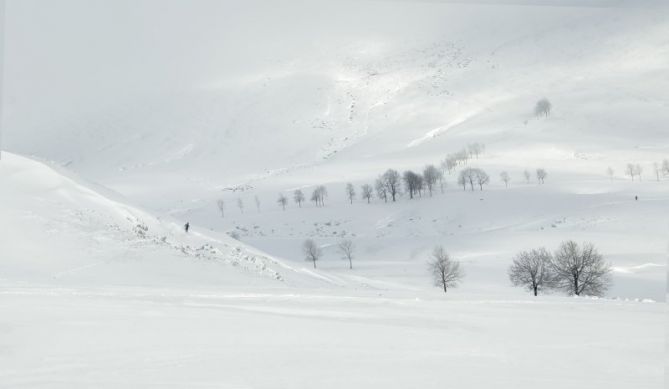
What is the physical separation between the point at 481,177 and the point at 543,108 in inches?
3268

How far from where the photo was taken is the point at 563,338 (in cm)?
938

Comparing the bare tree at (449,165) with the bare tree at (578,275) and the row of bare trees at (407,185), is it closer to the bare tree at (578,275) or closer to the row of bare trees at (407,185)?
the row of bare trees at (407,185)

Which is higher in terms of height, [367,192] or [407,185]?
[407,185]

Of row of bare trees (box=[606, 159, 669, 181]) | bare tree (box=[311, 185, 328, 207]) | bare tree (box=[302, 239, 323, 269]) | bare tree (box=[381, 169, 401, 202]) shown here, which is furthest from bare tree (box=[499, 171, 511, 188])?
bare tree (box=[302, 239, 323, 269])

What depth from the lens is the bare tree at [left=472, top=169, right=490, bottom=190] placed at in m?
117

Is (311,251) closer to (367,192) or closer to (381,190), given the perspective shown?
(367,192)

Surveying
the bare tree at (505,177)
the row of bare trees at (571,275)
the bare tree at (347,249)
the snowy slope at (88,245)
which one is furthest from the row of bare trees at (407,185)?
the snowy slope at (88,245)

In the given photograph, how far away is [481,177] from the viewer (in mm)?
118812

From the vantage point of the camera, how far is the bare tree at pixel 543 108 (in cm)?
18500

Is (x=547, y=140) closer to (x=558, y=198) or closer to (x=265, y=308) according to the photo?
(x=558, y=198)

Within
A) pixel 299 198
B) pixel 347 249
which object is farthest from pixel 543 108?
pixel 347 249

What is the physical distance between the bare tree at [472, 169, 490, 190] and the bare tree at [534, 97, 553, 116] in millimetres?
76458

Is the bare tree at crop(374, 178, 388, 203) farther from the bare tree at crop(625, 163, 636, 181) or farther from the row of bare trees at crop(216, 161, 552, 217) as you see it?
the bare tree at crop(625, 163, 636, 181)

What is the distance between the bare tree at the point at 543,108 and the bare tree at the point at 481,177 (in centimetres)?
7646
